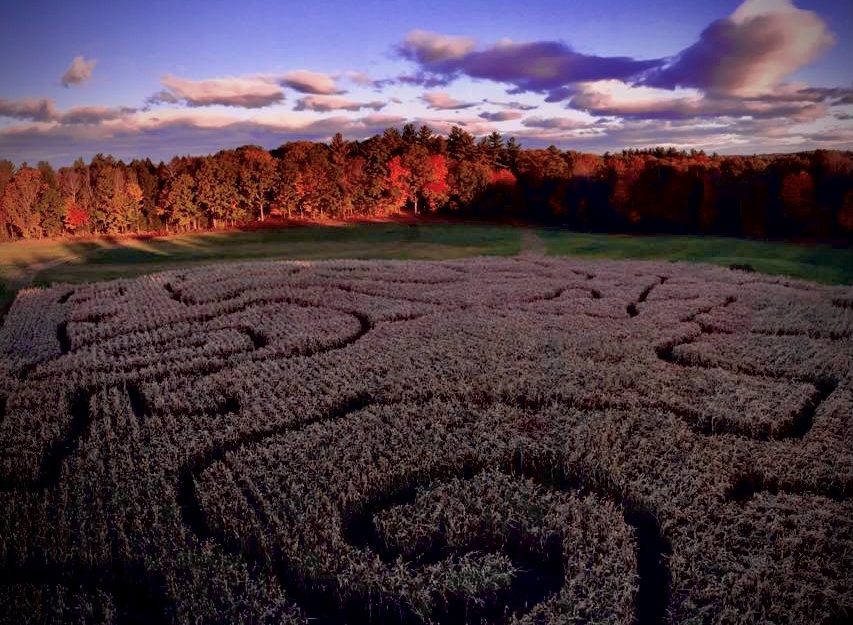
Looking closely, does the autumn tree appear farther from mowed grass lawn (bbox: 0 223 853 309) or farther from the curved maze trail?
the curved maze trail

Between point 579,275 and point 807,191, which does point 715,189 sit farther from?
point 579,275

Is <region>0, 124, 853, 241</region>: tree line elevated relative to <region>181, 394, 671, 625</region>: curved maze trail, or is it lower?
elevated

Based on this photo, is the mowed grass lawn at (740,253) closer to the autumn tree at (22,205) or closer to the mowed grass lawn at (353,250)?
the mowed grass lawn at (353,250)

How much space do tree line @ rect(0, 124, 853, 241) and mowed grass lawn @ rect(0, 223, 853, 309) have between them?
29.1ft

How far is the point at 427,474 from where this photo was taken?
11.4 meters

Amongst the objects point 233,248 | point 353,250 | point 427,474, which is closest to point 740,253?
point 353,250

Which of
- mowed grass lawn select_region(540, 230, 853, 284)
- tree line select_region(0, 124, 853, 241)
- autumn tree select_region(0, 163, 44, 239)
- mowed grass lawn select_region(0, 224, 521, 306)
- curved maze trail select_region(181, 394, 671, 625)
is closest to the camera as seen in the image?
curved maze trail select_region(181, 394, 671, 625)

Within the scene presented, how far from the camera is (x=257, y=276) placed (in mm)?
34906

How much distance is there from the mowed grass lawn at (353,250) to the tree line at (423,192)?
8.88m

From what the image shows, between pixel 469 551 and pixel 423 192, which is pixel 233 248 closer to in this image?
pixel 423 192

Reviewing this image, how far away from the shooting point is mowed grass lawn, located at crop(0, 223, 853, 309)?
46.9m

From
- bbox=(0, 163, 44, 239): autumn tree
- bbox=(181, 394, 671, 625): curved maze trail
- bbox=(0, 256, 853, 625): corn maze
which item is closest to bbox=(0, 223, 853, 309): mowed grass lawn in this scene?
→ bbox=(0, 163, 44, 239): autumn tree

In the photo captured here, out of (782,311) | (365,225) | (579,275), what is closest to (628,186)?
(365,225)

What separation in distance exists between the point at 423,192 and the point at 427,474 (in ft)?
292
